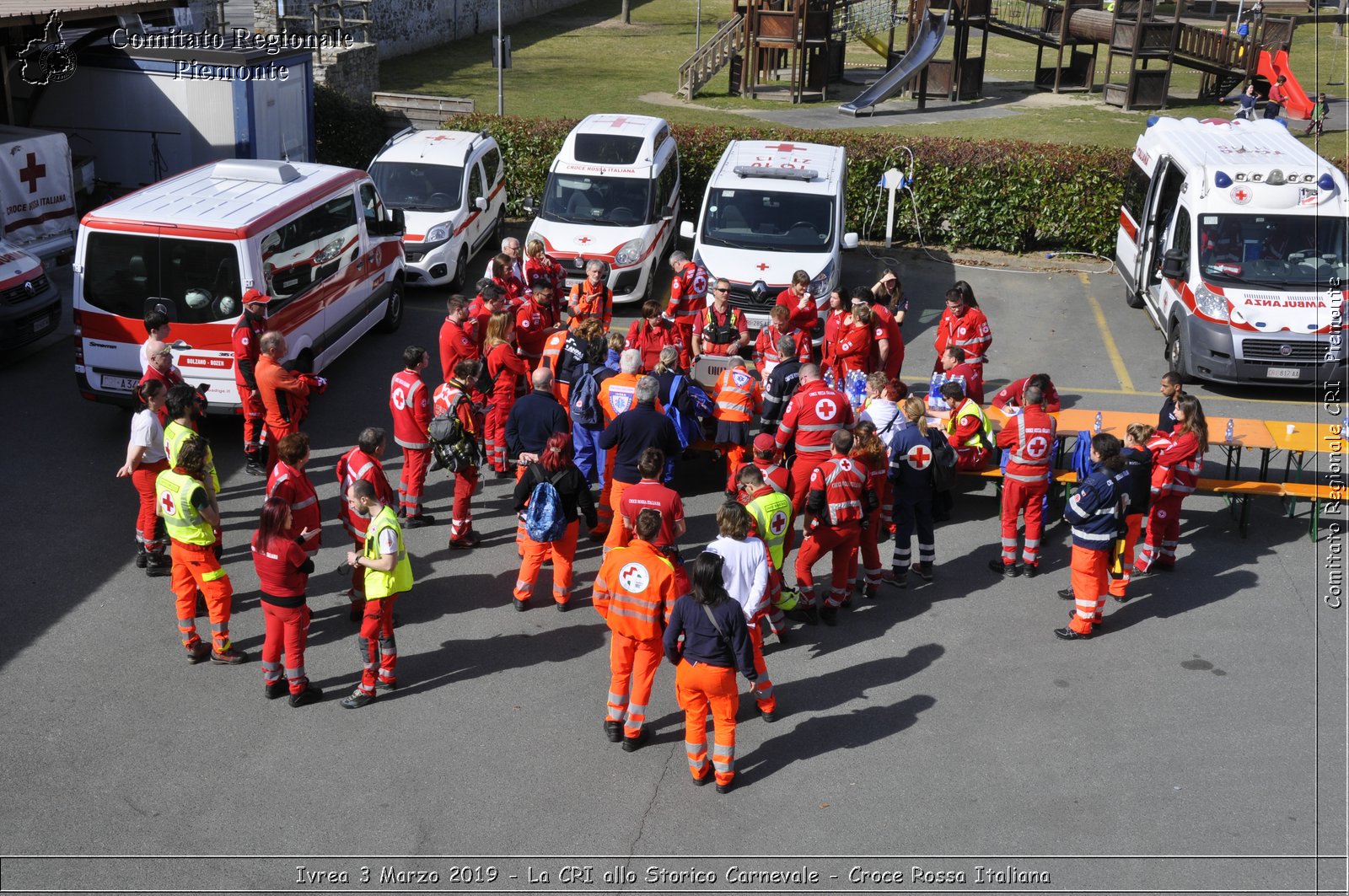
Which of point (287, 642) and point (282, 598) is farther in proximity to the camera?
point (287, 642)

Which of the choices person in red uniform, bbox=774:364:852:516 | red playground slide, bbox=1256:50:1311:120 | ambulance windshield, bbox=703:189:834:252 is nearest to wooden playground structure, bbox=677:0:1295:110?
red playground slide, bbox=1256:50:1311:120

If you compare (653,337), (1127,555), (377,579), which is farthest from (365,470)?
(1127,555)

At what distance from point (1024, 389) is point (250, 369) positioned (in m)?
6.81

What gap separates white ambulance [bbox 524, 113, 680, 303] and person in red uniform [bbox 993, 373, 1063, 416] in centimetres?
647

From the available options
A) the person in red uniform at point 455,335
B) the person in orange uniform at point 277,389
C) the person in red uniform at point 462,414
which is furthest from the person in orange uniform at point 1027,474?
the person in orange uniform at point 277,389

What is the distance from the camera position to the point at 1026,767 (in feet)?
24.7

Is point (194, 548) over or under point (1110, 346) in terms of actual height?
over

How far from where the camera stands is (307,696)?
314 inches

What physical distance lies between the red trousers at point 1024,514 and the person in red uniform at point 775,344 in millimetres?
2349

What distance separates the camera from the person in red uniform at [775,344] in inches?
442

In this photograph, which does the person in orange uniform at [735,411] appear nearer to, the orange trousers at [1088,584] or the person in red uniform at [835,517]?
the person in red uniform at [835,517]

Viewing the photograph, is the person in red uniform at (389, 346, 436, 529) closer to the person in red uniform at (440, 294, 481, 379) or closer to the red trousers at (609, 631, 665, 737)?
the person in red uniform at (440, 294, 481, 379)

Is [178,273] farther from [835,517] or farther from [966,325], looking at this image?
[966,325]

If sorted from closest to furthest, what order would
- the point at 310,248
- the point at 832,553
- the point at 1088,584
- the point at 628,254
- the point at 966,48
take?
the point at 1088,584
the point at 832,553
the point at 310,248
the point at 628,254
the point at 966,48
